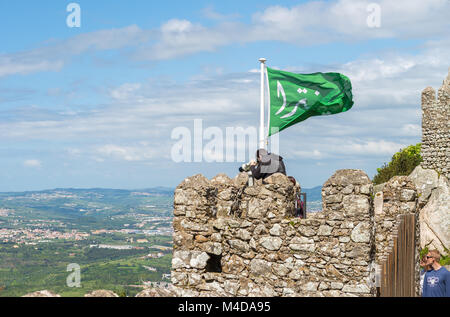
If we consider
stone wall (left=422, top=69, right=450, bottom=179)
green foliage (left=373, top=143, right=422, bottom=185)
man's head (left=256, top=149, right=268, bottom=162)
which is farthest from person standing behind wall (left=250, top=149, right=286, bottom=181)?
green foliage (left=373, top=143, right=422, bottom=185)

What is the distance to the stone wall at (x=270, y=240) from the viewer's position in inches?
404

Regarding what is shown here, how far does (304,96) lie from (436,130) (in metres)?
21.4

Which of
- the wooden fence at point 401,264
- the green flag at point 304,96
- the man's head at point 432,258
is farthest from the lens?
the green flag at point 304,96

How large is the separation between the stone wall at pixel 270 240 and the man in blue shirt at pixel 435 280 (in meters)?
0.98

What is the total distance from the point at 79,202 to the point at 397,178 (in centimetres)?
7787

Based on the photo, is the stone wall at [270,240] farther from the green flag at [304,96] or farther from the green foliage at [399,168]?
the green foliage at [399,168]

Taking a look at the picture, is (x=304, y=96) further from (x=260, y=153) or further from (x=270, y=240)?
(x=270, y=240)

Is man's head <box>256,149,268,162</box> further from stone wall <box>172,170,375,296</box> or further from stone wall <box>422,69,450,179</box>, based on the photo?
stone wall <box>422,69,450,179</box>

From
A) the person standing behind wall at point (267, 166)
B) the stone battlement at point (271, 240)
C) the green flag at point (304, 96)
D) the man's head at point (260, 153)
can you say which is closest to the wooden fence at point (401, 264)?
the stone battlement at point (271, 240)

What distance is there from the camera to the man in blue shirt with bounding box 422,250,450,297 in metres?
9.55

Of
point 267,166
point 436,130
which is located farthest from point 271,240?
point 436,130
